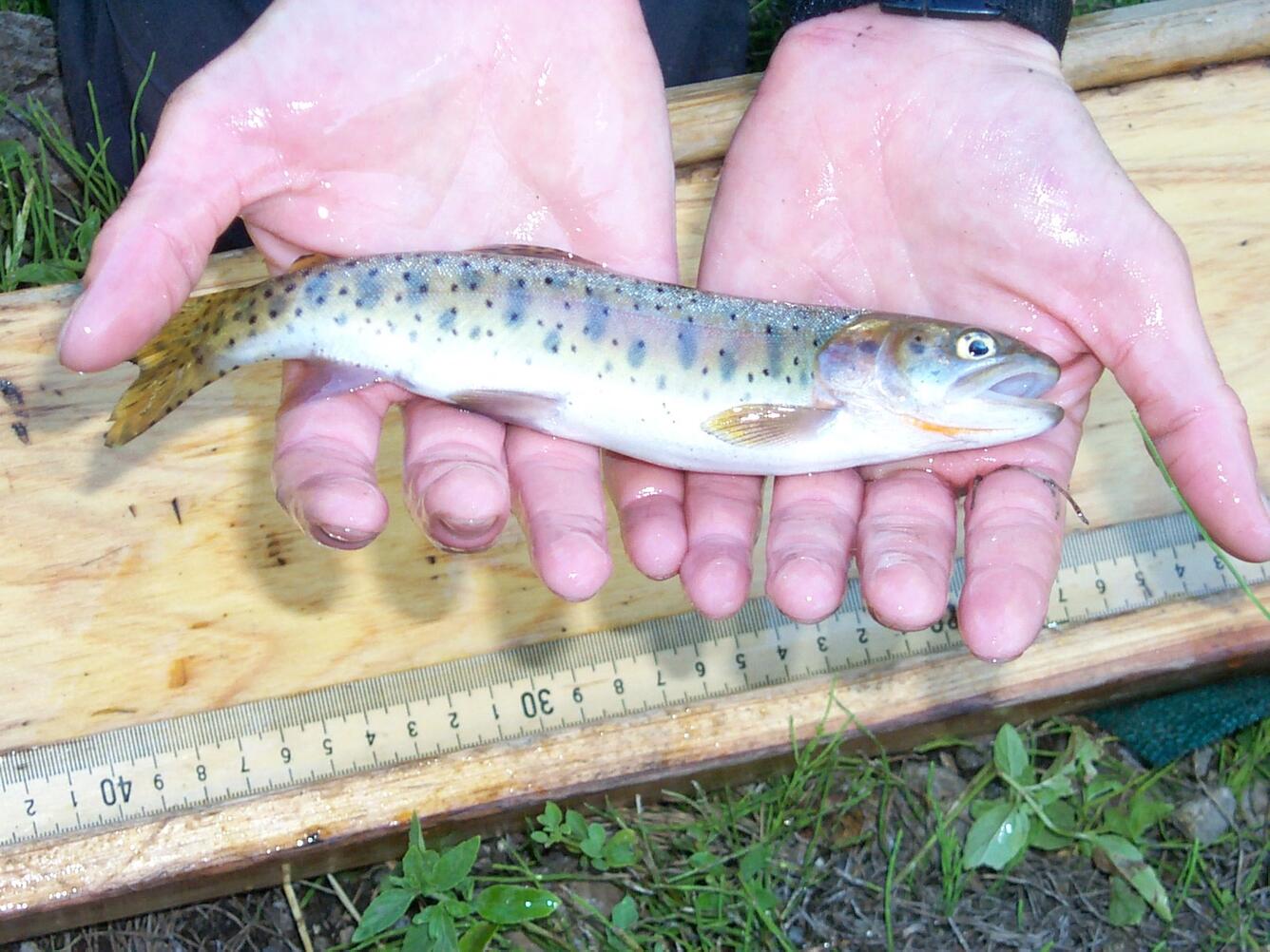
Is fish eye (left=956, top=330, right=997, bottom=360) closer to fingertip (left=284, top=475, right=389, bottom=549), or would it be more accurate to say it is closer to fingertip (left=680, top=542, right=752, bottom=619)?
fingertip (left=680, top=542, right=752, bottom=619)

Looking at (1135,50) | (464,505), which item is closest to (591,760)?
(464,505)

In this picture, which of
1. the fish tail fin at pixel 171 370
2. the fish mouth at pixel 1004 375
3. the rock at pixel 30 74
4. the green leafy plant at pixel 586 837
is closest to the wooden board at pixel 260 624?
the green leafy plant at pixel 586 837

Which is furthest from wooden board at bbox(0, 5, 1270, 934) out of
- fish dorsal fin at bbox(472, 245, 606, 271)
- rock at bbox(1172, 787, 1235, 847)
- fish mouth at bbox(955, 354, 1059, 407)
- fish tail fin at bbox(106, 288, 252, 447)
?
fish mouth at bbox(955, 354, 1059, 407)

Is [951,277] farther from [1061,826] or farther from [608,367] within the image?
→ [1061,826]

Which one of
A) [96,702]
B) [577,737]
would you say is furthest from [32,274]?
[577,737]

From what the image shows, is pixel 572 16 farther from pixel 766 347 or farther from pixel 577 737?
pixel 577 737

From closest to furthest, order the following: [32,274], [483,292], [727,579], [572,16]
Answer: [727,579] → [483,292] → [572,16] → [32,274]

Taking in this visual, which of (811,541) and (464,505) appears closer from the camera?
(464,505)
